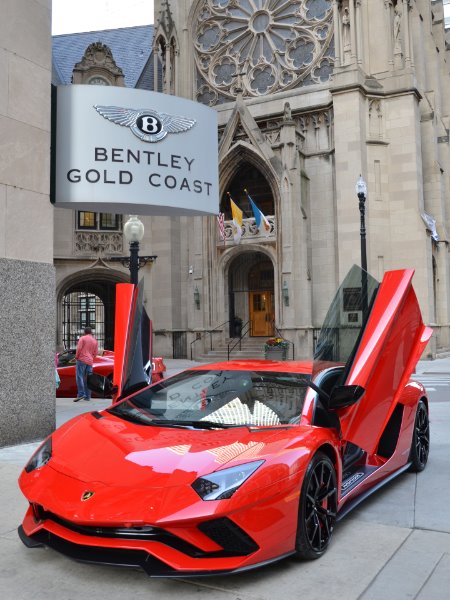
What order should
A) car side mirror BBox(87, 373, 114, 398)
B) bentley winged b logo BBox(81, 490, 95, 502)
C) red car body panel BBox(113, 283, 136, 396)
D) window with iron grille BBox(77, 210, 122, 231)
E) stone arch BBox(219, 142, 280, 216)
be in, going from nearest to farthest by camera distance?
1. bentley winged b logo BBox(81, 490, 95, 502)
2. car side mirror BBox(87, 373, 114, 398)
3. red car body panel BBox(113, 283, 136, 396)
4. stone arch BBox(219, 142, 280, 216)
5. window with iron grille BBox(77, 210, 122, 231)

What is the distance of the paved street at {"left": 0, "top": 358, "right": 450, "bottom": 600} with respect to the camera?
3.27 meters

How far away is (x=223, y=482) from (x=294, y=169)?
2354 centimetres

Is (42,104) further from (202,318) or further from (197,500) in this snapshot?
(202,318)

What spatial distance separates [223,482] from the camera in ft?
11.0

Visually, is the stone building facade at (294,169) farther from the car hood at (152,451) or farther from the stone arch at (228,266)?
the car hood at (152,451)

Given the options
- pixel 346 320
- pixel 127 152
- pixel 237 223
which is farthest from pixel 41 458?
pixel 237 223

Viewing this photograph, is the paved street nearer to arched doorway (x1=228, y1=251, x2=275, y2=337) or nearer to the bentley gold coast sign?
the bentley gold coast sign

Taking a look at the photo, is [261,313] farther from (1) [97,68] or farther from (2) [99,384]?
(2) [99,384]

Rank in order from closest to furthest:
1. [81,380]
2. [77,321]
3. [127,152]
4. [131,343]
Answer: [131,343] < [127,152] < [81,380] < [77,321]

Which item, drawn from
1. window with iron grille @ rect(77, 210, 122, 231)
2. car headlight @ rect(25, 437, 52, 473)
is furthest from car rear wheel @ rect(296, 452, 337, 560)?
window with iron grille @ rect(77, 210, 122, 231)

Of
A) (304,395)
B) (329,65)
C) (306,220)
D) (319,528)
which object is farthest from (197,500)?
(329,65)

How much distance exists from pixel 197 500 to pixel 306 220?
78.0 feet

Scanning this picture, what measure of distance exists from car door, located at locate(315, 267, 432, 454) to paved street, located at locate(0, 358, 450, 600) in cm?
73

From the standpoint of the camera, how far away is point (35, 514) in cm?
367
